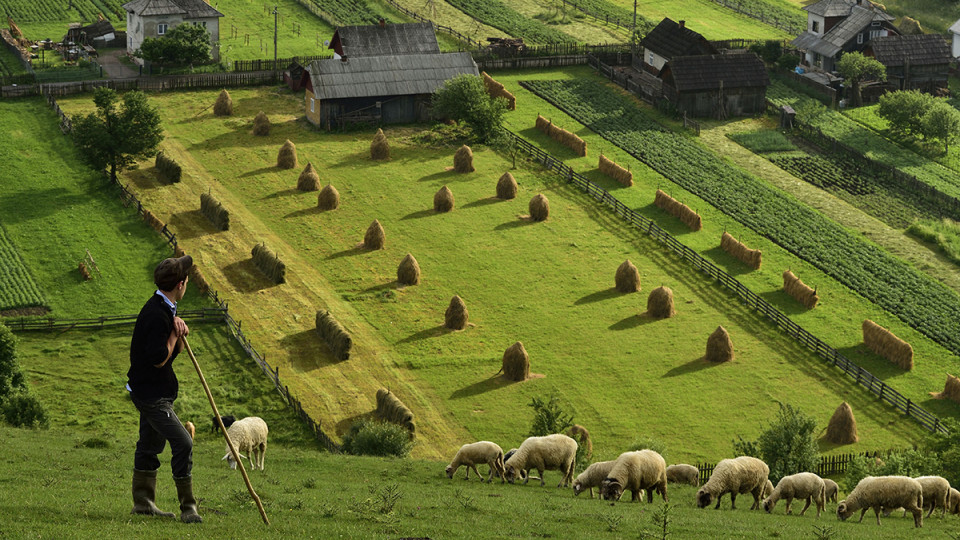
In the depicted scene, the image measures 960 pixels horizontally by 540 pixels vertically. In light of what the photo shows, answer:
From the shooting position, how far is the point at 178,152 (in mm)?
78250

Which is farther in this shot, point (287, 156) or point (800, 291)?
point (287, 156)

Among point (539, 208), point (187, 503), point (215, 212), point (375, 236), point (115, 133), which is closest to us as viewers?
point (187, 503)

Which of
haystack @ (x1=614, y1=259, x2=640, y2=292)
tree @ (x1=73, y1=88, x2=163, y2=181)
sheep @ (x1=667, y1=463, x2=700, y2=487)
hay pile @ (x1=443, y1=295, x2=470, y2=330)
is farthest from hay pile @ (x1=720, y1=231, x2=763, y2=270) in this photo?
tree @ (x1=73, y1=88, x2=163, y2=181)

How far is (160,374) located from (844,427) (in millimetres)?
34791

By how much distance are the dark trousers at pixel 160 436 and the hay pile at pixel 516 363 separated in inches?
1242

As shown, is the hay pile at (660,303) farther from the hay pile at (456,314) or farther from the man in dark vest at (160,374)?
the man in dark vest at (160,374)

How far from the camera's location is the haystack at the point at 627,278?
61.5 metres

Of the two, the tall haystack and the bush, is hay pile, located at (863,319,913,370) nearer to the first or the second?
the tall haystack

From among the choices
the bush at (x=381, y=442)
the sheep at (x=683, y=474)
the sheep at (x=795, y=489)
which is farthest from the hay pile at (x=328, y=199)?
the sheep at (x=795, y=489)

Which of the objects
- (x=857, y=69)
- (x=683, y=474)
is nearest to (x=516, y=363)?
(x=683, y=474)

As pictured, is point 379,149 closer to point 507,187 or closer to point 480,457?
point 507,187

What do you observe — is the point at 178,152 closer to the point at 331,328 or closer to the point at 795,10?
the point at 331,328

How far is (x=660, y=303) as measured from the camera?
5884cm

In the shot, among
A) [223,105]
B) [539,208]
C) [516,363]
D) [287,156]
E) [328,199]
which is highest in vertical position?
[539,208]
